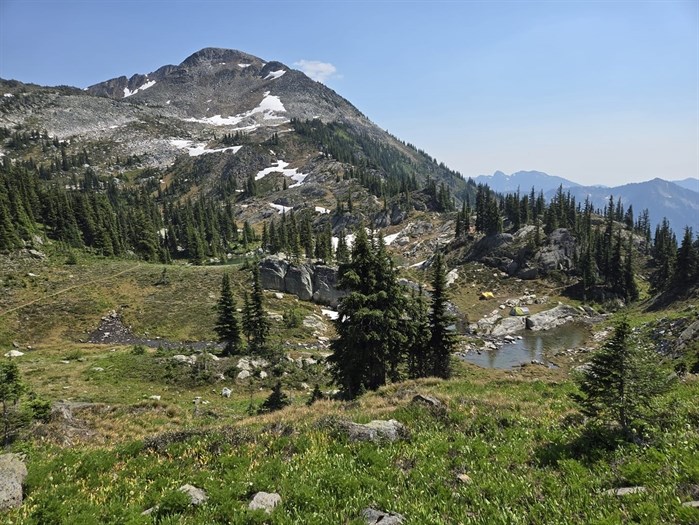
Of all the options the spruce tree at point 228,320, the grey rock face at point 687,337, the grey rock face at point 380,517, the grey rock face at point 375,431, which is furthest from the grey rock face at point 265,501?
the grey rock face at point 687,337

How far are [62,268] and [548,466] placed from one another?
312 ft

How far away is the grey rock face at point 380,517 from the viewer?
828 centimetres

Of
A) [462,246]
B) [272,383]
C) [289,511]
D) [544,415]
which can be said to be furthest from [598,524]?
[462,246]

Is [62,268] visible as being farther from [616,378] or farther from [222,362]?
[616,378]

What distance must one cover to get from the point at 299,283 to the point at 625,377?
79801mm

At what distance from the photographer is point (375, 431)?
507 inches

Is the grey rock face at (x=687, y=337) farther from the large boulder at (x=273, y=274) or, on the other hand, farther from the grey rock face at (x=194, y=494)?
the large boulder at (x=273, y=274)

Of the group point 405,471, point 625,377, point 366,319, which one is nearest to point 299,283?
point 366,319

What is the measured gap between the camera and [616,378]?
33.7 feet

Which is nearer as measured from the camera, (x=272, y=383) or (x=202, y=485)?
(x=202, y=485)

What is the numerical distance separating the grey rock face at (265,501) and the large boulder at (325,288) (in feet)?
255

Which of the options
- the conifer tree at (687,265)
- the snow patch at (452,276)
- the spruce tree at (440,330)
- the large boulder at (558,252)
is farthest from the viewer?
the snow patch at (452,276)

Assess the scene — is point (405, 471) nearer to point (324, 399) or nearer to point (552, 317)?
point (324, 399)

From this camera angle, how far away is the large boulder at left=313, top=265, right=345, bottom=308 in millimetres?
88312
